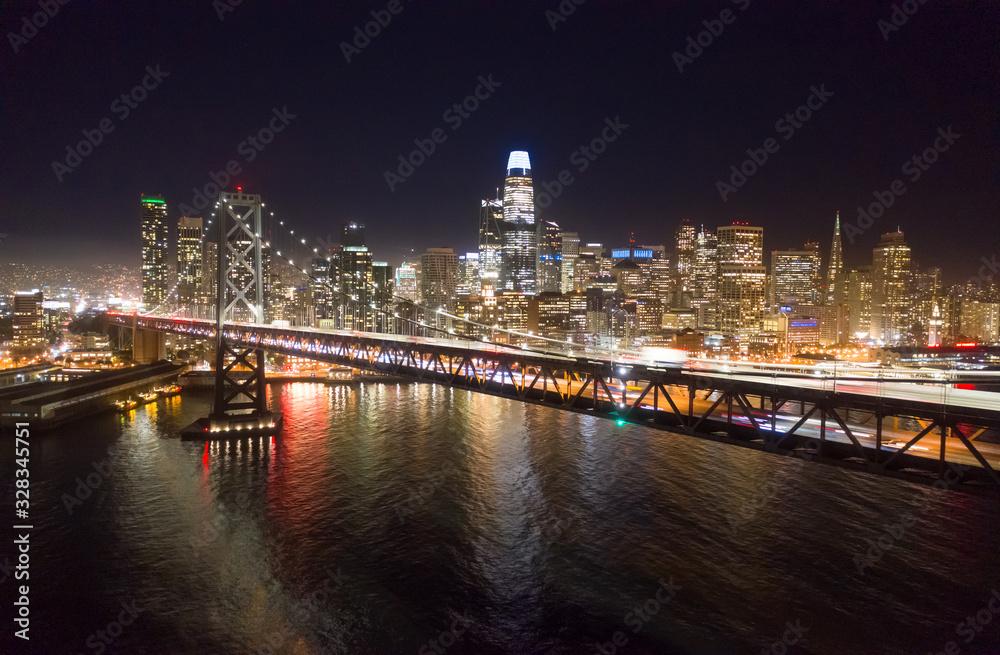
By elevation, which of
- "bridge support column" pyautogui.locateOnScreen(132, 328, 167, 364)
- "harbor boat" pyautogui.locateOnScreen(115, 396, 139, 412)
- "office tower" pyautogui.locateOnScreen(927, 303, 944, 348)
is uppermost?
"office tower" pyautogui.locateOnScreen(927, 303, 944, 348)

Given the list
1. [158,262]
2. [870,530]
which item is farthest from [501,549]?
[158,262]

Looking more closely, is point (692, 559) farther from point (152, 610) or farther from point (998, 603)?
point (152, 610)

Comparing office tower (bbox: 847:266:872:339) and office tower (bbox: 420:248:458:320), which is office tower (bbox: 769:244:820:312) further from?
office tower (bbox: 420:248:458:320)

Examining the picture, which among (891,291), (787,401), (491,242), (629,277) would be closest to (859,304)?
(891,291)

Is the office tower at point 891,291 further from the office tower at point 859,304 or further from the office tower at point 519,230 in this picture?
the office tower at point 519,230

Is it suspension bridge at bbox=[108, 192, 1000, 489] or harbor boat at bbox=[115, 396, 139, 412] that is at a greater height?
suspension bridge at bbox=[108, 192, 1000, 489]

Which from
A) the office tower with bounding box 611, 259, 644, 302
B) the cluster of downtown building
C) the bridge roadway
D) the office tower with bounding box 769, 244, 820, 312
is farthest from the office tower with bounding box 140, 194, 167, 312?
the office tower with bounding box 769, 244, 820, 312
